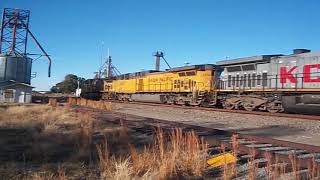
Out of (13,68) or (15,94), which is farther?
(13,68)

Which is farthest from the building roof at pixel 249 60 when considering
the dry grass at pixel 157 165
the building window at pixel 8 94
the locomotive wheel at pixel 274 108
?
the building window at pixel 8 94

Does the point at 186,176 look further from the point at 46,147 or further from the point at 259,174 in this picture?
the point at 46,147

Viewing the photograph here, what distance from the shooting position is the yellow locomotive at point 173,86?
91.0 ft

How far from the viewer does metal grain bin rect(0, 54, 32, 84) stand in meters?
45.6

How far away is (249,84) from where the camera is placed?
23094 millimetres

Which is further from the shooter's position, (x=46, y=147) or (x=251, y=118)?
(x=251, y=118)

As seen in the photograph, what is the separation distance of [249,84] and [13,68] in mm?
32418

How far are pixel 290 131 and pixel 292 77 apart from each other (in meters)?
7.11

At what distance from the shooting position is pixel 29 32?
55.0m

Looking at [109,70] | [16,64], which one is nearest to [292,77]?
[16,64]

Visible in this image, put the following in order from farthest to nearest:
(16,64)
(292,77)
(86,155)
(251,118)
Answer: (16,64), (292,77), (251,118), (86,155)

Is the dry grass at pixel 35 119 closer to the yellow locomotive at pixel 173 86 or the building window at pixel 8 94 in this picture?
the yellow locomotive at pixel 173 86

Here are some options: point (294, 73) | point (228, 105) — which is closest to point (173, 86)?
point (228, 105)

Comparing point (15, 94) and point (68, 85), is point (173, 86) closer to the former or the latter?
A: point (15, 94)
